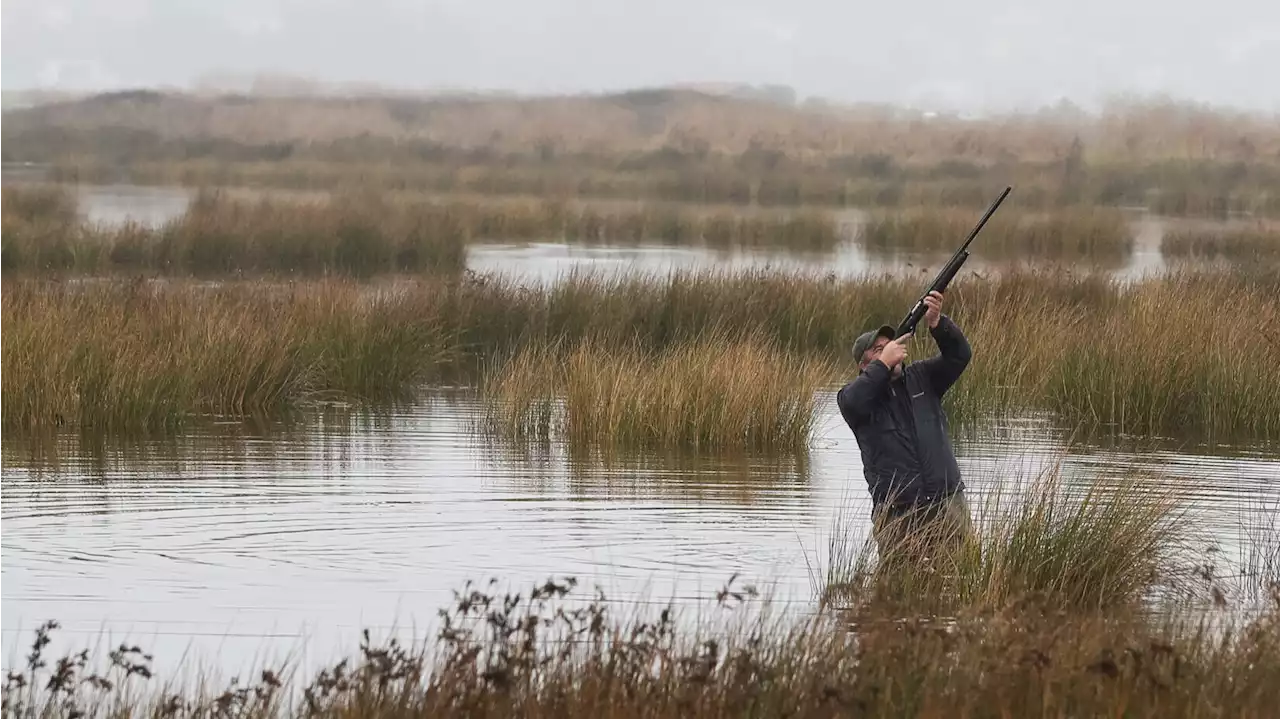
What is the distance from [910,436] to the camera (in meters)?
9.24

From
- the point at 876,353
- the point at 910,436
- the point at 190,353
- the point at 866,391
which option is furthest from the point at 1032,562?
the point at 190,353

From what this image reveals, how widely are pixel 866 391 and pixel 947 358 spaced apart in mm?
510

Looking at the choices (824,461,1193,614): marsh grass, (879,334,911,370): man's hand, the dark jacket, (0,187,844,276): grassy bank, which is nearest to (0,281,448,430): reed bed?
the dark jacket

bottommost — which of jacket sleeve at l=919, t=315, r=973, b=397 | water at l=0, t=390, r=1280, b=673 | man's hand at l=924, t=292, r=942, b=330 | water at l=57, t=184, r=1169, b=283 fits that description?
water at l=0, t=390, r=1280, b=673

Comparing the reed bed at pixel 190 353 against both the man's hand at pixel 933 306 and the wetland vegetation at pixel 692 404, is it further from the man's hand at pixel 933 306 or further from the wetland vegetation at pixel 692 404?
the man's hand at pixel 933 306

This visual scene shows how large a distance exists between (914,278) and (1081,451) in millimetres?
9478

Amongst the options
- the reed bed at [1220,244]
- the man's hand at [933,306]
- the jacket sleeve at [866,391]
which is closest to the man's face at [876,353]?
the jacket sleeve at [866,391]

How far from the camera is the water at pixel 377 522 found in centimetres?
905

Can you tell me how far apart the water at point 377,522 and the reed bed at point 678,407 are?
34 centimetres

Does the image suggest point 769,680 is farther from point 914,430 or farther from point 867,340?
point 867,340

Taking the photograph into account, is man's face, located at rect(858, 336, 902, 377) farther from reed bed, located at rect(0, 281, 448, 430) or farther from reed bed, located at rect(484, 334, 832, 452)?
reed bed, located at rect(0, 281, 448, 430)

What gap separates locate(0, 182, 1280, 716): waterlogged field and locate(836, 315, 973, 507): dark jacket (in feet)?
1.06

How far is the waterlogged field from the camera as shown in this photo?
6457mm

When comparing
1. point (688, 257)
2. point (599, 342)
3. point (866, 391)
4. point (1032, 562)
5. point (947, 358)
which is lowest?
point (1032, 562)
